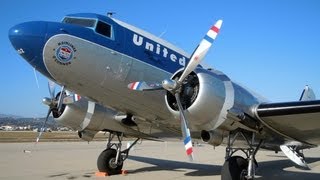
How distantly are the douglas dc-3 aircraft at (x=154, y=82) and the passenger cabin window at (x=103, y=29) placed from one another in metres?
0.03

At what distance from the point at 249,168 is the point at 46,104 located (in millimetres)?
7542

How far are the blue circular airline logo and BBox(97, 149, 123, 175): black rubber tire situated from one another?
634cm

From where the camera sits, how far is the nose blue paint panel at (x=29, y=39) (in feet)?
27.4

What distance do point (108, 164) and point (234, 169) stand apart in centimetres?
588

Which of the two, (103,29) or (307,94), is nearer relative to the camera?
(103,29)

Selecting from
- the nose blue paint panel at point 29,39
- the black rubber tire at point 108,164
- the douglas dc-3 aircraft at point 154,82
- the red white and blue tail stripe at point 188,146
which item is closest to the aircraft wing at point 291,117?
the douglas dc-3 aircraft at point 154,82

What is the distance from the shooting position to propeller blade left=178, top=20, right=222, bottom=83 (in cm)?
918

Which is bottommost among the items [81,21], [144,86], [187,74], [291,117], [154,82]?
[291,117]

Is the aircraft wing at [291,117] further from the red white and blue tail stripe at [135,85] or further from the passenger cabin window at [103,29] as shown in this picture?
the passenger cabin window at [103,29]

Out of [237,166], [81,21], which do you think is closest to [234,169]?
[237,166]

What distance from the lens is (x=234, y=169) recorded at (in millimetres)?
10086

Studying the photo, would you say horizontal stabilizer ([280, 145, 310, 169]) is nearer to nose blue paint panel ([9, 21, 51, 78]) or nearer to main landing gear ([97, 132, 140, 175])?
main landing gear ([97, 132, 140, 175])

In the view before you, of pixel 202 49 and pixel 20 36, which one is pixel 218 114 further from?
pixel 20 36

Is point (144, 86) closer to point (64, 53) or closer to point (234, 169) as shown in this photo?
point (64, 53)
